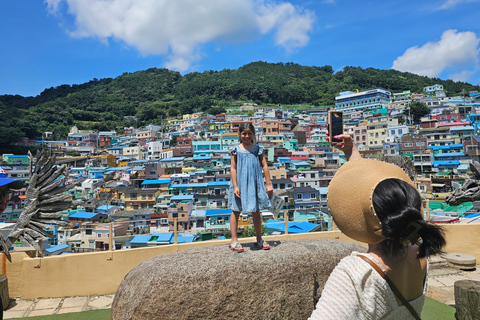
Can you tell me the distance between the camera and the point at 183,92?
113 metres

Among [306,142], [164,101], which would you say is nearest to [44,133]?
[164,101]

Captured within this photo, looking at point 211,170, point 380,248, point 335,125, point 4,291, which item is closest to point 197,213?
point 211,170

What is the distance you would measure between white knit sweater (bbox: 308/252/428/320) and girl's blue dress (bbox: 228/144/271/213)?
223 cm

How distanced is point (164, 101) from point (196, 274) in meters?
113

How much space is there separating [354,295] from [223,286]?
6.30 ft

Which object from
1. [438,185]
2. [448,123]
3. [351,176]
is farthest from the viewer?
[448,123]

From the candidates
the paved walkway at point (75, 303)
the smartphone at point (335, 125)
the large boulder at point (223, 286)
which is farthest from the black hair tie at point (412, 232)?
the paved walkway at point (75, 303)

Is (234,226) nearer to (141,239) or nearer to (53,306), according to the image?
(53,306)

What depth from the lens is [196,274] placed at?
9.12 feet

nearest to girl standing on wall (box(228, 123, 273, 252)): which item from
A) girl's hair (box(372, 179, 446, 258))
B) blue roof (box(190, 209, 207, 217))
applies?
girl's hair (box(372, 179, 446, 258))

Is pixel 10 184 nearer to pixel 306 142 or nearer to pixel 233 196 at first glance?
pixel 233 196

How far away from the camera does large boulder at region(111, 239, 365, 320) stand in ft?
8.73

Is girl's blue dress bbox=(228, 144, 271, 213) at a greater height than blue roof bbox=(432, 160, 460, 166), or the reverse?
girl's blue dress bbox=(228, 144, 271, 213)

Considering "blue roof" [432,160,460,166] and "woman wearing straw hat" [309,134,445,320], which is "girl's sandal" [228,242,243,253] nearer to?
"woman wearing straw hat" [309,134,445,320]
